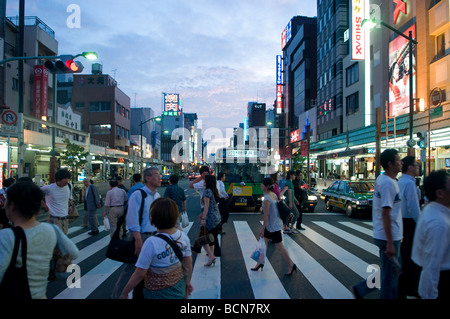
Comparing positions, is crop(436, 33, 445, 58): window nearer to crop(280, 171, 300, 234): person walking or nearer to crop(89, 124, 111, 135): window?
crop(280, 171, 300, 234): person walking

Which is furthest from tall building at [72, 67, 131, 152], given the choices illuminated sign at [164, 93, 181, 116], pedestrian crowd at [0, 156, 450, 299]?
illuminated sign at [164, 93, 181, 116]

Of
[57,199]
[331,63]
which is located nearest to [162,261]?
[57,199]

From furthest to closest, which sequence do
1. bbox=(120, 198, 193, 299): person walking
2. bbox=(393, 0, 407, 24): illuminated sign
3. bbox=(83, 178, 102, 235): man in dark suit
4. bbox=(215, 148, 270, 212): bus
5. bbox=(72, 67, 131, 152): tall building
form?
bbox=(72, 67, 131, 152): tall building
bbox=(393, 0, 407, 24): illuminated sign
bbox=(215, 148, 270, 212): bus
bbox=(83, 178, 102, 235): man in dark suit
bbox=(120, 198, 193, 299): person walking

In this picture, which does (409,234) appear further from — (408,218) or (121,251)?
(121,251)

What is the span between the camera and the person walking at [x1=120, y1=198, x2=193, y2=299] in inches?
109

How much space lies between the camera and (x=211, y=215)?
21.5 feet

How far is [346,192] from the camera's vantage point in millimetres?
13672

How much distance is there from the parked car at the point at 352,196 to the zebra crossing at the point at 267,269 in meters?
2.88

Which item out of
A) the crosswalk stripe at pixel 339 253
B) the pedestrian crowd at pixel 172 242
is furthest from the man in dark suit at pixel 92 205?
the crosswalk stripe at pixel 339 253

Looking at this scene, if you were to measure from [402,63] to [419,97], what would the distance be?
12.2 feet

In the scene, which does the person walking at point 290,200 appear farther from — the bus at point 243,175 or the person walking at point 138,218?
the person walking at point 138,218

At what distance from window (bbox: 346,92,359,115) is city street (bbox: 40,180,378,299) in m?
26.6
